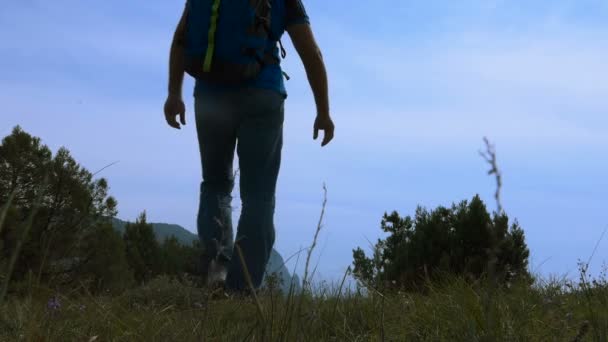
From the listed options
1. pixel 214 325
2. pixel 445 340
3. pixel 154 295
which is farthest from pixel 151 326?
pixel 154 295

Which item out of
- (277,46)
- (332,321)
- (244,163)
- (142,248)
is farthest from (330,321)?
(142,248)

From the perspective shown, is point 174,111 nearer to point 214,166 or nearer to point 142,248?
point 214,166

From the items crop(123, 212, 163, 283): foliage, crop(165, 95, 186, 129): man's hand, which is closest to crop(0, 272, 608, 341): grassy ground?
crop(165, 95, 186, 129): man's hand

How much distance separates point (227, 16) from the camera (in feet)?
12.8

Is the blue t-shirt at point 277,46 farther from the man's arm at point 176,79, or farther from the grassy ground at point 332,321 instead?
the grassy ground at point 332,321

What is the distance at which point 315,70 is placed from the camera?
409 cm

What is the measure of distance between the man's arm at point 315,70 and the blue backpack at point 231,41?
15 centimetres

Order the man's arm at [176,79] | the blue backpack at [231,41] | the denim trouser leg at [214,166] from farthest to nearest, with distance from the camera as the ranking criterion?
the man's arm at [176,79] → the denim trouser leg at [214,166] → the blue backpack at [231,41]

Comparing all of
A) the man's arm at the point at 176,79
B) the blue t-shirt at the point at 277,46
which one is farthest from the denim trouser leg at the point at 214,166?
the man's arm at the point at 176,79

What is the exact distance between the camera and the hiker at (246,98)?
388 cm

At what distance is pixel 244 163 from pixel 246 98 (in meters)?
0.38

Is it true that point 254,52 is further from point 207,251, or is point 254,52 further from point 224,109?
point 207,251

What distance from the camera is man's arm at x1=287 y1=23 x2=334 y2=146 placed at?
13.2 ft

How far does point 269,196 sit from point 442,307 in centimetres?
164
